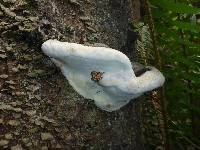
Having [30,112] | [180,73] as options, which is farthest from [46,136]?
[180,73]

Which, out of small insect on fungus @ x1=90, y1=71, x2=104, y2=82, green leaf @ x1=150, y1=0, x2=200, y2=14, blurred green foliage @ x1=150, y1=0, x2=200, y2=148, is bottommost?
blurred green foliage @ x1=150, y1=0, x2=200, y2=148

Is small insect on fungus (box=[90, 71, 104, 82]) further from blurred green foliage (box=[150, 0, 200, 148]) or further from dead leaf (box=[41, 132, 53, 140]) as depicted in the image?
blurred green foliage (box=[150, 0, 200, 148])

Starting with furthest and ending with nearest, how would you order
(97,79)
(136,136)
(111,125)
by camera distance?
(136,136) → (111,125) → (97,79)

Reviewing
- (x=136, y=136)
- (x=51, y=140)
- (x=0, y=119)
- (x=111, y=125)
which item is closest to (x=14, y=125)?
(x=0, y=119)

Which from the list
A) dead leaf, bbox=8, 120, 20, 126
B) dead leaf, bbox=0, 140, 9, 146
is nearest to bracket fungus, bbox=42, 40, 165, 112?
A: dead leaf, bbox=8, 120, 20, 126

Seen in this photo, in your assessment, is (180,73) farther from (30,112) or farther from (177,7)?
(30,112)

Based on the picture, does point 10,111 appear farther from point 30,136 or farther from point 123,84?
point 123,84

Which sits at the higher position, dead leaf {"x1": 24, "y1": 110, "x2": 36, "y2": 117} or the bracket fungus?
the bracket fungus

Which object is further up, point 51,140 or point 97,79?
point 97,79
